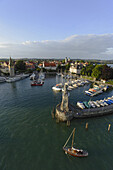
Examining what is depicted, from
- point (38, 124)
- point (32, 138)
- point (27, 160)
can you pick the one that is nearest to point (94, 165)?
point (27, 160)

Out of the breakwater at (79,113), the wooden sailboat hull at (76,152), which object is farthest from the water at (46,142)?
the breakwater at (79,113)

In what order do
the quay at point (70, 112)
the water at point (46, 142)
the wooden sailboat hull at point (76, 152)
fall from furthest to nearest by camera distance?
the quay at point (70, 112)
the wooden sailboat hull at point (76, 152)
the water at point (46, 142)

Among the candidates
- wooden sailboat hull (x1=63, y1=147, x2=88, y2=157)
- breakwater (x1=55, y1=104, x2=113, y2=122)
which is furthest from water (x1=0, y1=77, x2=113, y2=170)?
breakwater (x1=55, y1=104, x2=113, y2=122)

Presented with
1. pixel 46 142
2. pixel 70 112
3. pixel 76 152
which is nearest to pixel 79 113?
pixel 70 112

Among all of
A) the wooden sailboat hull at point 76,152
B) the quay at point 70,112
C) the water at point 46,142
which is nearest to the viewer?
the water at point 46,142

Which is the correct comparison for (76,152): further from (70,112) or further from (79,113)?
(79,113)

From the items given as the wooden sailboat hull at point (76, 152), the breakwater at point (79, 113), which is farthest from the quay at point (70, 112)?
the wooden sailboat hull at point (76, 152)

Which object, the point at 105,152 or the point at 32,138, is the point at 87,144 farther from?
the point at 32,138

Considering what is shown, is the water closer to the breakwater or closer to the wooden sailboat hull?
the wooden sailboat hull

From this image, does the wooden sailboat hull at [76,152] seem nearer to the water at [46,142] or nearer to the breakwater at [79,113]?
the water at [46,142]

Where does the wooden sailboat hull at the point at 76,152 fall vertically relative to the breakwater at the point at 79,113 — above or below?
below

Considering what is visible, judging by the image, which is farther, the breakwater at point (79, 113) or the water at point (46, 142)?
the breakwater at point (79, 113)
